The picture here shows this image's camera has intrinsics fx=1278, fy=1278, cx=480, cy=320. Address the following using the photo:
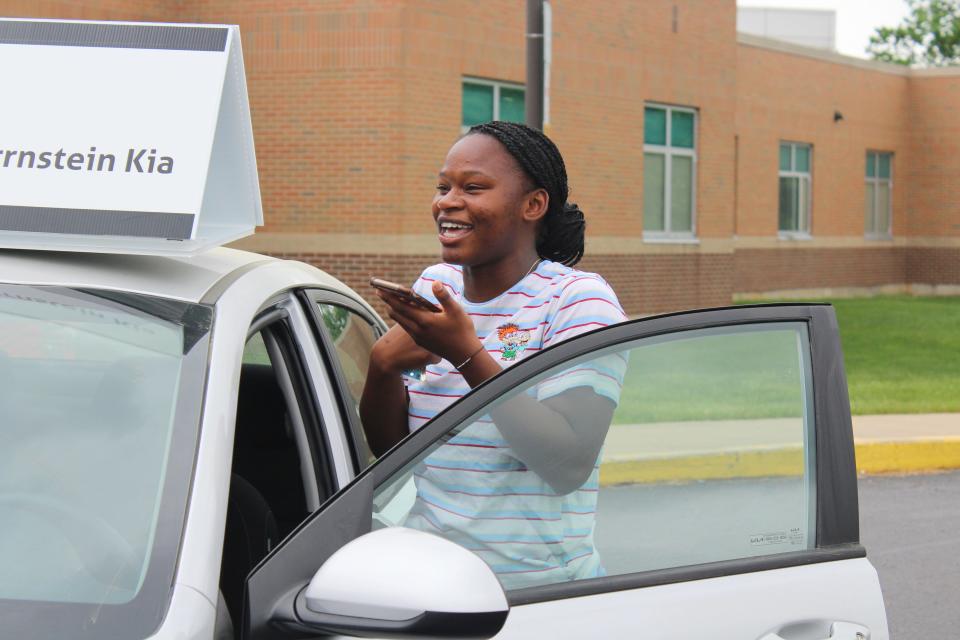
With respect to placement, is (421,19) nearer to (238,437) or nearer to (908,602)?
(908,602)

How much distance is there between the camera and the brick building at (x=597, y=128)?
1582 cm

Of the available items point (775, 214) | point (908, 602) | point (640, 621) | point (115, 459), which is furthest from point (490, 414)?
point (775, 214)

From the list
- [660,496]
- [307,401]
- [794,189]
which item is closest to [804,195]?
[794,189]

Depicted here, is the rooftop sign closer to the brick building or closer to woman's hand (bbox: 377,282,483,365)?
woman's hand (bbox: 377,282,483,365)

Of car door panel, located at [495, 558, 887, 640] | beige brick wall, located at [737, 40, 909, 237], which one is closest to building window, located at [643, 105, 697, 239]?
beige brick wall, located at [737, 40, 909, 237]

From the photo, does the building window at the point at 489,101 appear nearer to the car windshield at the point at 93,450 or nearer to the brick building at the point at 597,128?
the brick building at the point at 597,128

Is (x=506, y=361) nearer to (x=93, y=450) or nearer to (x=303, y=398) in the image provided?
(x=303, y=398)

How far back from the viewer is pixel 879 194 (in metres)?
32.6

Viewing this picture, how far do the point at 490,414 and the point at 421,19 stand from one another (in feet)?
Answer: 47.1

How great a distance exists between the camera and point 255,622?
6.20 ft

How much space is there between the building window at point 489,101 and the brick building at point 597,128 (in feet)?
0.10

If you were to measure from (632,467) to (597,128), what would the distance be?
1700cm

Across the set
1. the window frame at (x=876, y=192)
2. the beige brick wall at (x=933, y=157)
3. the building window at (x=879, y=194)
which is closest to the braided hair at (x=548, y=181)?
the window frame at (x=876, y=192)

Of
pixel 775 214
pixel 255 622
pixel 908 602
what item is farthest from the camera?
pixel 775 214
